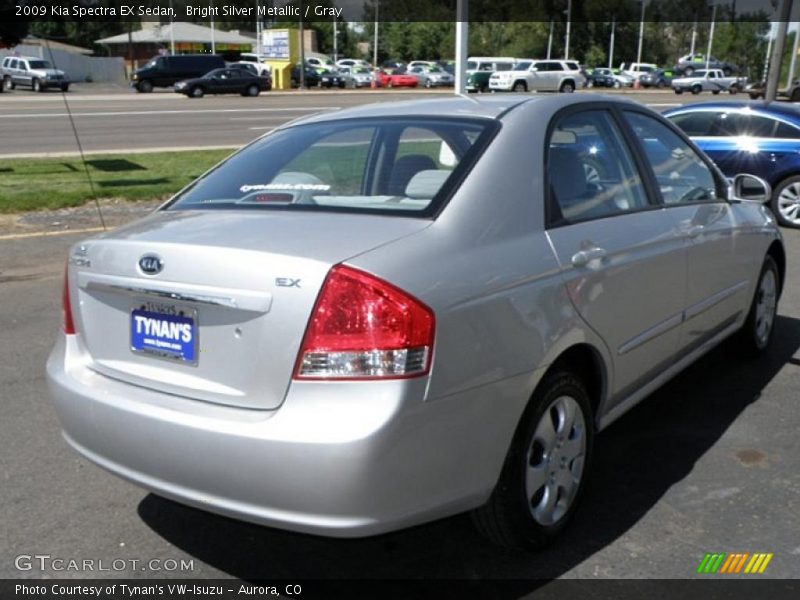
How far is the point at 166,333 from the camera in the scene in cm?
292

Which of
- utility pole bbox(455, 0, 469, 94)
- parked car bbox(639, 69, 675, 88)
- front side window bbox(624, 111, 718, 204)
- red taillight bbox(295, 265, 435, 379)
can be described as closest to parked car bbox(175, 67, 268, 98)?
utility pole bbox(455, 0, 469, 94)

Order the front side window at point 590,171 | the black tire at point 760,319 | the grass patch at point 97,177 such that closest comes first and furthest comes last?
the front side window at point 590,171 → the black tire at point 760,319 → the grass patch at point 97,177

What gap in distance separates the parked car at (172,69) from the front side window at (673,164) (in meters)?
47.9

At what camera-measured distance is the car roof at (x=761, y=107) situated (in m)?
11.6

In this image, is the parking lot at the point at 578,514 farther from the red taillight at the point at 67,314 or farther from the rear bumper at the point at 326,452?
the red taillight at the point at 67,314

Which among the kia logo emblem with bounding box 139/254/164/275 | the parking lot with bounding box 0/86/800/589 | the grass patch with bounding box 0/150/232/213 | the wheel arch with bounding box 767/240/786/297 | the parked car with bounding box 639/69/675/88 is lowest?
the parked car with bounding box 639/69/675/88

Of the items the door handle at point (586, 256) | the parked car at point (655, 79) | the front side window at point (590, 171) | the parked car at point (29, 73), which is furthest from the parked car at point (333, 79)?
the door handle at point (586, 256)

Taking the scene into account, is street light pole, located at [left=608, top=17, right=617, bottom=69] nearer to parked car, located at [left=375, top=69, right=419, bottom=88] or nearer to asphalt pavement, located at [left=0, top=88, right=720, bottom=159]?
parked car, located at [left=375, top=69, right=419, bottom=88]

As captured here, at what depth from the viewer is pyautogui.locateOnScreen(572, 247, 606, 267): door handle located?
334 centimetres

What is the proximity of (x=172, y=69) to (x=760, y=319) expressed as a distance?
49.1m

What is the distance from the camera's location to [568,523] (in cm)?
345

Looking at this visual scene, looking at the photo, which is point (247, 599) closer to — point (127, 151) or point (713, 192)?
point (713, 192)

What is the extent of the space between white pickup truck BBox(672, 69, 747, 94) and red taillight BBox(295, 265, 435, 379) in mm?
63386

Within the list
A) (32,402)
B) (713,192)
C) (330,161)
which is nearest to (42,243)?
(32,402)
